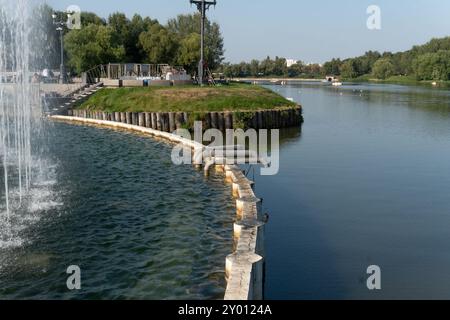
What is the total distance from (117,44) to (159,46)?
803 centimetres

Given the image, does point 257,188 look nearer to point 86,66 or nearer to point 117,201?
point 117,201

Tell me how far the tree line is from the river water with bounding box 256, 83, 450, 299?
1634 inches

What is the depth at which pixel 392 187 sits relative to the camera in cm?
2800

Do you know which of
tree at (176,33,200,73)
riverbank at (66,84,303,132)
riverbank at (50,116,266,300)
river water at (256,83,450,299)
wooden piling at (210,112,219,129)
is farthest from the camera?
tree at (176,33,200,73)

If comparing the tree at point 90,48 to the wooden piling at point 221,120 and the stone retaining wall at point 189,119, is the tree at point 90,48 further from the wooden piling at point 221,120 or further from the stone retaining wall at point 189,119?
the wooden piling at point 221,120

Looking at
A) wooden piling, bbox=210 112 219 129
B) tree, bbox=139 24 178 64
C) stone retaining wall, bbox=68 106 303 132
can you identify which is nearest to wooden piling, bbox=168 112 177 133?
stone retaining wall, bbox=68 106 303 132

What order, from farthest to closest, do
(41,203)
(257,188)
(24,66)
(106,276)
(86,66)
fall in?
(86,66)
(24,66)
(257,188)
(41,203)
(106,276)

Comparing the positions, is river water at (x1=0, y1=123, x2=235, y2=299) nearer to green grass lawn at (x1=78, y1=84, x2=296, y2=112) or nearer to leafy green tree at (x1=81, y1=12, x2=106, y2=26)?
green grass lawn at (x1=78, y1=84, x2=296, y2=112)

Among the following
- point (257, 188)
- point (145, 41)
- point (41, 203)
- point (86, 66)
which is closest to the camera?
point (41, 203)

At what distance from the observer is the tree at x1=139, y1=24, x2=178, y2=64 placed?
88.2 metres

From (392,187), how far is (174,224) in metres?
14.7

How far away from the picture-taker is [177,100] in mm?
52500

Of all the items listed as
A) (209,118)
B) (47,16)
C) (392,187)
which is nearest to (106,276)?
(392,187)

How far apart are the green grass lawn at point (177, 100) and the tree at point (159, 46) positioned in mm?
31382
